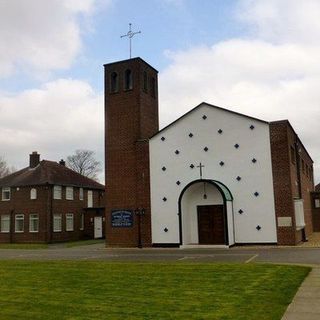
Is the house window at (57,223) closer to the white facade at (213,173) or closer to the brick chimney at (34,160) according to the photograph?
the brick chimney at (34,160)

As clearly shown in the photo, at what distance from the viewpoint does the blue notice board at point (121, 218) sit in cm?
2928

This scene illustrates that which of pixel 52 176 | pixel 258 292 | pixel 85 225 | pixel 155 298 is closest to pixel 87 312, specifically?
pixel 155 298

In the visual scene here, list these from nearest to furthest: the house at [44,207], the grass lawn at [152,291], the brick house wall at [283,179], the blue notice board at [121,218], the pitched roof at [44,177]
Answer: the grass lawn at [152,291]
the brick house wall at [283,179]
the blue notice board at [121,218]
the house at [44,207]
the pitched roof at [44,177]

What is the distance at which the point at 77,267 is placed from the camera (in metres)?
→ 17.0

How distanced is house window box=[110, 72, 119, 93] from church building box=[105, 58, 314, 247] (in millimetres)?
71

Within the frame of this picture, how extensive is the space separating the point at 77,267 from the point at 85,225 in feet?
90.3

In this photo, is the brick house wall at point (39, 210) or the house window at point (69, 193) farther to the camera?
the house window at point (69, 193)

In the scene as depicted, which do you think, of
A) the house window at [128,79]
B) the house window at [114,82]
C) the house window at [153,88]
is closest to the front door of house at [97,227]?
the house window at [153,88]

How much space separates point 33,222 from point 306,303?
33041mm

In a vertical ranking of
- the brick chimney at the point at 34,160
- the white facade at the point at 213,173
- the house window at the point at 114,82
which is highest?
the house window at the point at 114,82

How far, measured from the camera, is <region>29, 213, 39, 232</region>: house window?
38.8 m

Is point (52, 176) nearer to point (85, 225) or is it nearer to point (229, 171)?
point (85, 225)

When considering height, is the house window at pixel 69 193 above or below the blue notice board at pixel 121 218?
above

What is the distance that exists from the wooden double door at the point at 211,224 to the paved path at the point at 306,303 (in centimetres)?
1490
